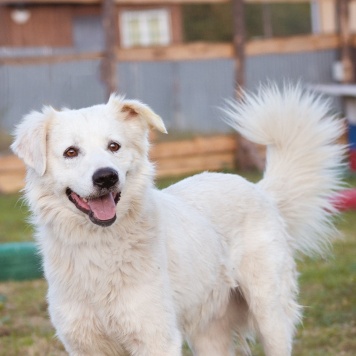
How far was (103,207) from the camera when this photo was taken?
464 centimetres

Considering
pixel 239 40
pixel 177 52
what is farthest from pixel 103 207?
pixel 239 40

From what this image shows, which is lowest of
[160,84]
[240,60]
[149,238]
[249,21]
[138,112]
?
[149,238]

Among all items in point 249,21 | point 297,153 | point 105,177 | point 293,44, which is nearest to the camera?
point 105,177

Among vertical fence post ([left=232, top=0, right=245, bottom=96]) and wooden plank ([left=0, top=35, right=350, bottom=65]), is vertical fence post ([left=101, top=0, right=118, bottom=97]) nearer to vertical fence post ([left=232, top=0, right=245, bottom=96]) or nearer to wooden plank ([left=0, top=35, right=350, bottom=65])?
wooden plank ([left=0, top=35, right=350, bottom=65])

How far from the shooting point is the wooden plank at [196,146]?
52.9 ft

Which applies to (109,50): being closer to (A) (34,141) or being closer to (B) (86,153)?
(A) (34,141)

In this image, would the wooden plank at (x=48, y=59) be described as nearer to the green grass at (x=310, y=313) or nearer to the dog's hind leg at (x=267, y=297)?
the green grass at (x=310, y=313)

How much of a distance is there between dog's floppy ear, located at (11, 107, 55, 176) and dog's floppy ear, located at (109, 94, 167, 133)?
14.1 inches

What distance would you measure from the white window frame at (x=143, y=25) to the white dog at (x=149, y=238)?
22.8 m

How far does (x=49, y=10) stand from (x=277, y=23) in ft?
46.0

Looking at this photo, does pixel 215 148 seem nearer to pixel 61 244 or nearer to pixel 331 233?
pixel 331 233

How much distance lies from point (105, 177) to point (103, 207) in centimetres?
21

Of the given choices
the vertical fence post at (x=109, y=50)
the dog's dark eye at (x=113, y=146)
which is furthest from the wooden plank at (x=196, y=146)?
the dog's dark eye at (x=113, y=146)

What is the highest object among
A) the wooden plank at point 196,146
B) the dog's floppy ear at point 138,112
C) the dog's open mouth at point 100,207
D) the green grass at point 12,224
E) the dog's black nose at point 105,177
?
the dog's floppy ear at point 138,112
